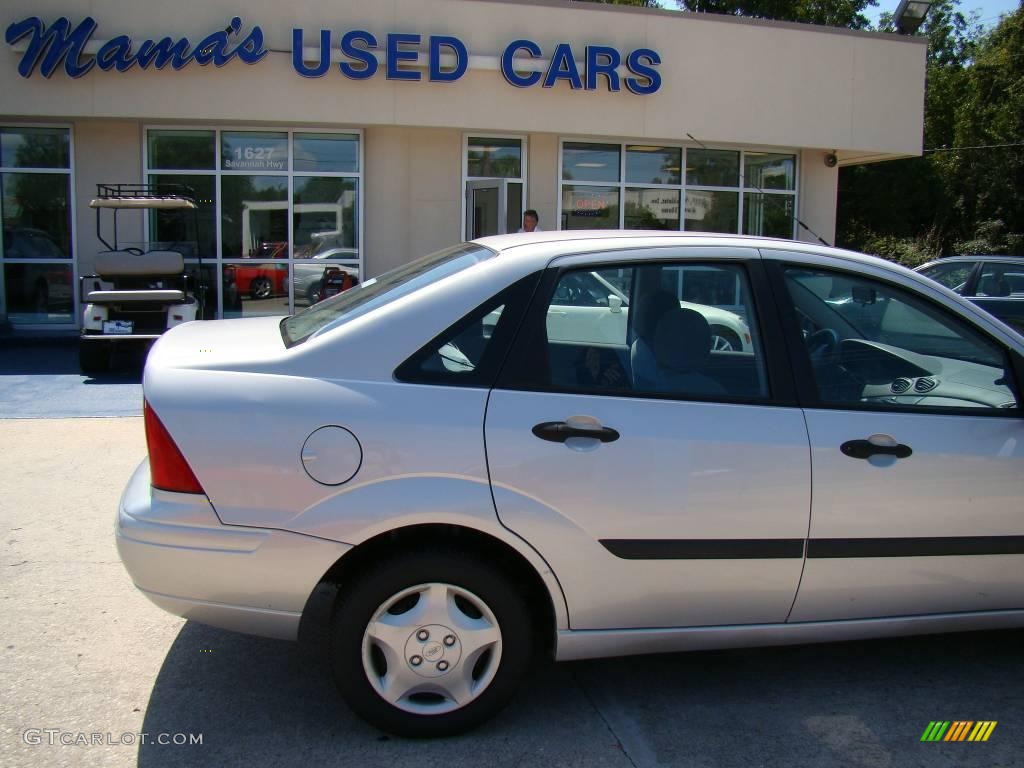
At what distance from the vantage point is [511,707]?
349 centimetres

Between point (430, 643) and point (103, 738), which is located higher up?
point (430, 643)

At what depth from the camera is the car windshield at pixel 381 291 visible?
347 cm

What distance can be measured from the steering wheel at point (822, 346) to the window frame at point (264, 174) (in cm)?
1108

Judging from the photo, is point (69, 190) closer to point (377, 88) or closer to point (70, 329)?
point (70, 329)

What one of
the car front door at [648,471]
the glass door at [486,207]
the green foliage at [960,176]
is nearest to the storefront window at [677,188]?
the glass door at [486,207]

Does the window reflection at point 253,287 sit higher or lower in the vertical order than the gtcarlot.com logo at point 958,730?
higher

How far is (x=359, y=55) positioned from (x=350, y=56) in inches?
4.9

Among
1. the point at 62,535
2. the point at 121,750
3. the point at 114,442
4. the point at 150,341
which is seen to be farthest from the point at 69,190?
the point at 121,750

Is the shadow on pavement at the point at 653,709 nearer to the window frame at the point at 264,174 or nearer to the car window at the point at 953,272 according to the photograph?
the car window at the point at 953,272

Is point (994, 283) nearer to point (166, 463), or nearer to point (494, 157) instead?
point (494, 157)

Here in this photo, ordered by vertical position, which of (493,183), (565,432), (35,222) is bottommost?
(565,432)

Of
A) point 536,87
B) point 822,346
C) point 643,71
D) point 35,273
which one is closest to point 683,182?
point 643,71

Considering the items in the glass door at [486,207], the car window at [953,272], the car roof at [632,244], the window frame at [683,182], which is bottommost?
the car window at [953,272]

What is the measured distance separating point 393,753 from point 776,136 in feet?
43.7
